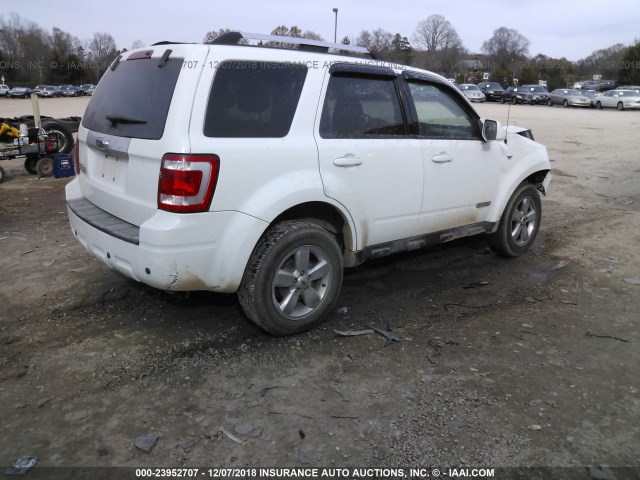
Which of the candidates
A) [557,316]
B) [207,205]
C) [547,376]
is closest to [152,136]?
[207,205]

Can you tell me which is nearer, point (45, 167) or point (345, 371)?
point (345, 371)

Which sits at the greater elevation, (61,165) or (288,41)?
(288,41)

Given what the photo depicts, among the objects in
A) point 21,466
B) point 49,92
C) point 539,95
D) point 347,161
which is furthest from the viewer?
point 49,92

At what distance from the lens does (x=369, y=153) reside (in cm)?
387

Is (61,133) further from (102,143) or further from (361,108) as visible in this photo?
(361,108)

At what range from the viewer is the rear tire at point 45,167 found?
9805 millimetres

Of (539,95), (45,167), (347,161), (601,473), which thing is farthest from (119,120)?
(539,95)

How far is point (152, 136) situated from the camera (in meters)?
3.22

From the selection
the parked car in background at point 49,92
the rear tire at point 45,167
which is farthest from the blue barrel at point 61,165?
the parked car in background at point 49,92

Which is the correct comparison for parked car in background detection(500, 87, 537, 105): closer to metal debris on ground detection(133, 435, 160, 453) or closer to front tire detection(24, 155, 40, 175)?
front tire detection(24, 155, 40, 175)

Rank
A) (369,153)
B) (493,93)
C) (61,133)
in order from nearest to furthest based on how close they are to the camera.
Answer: (369,153) < (61,133) < (493,93)

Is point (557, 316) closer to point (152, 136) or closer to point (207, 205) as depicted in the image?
point (207, 205)

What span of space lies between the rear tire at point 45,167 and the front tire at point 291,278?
8.05 m

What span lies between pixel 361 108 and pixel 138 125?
64.4 inches
